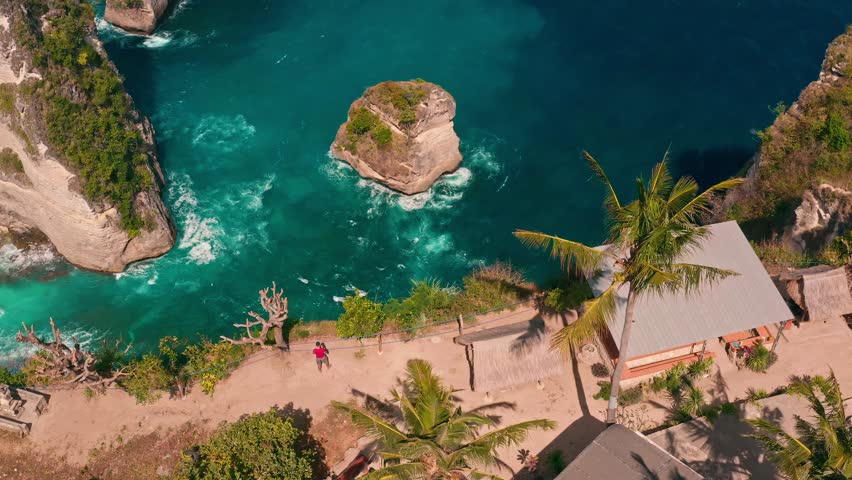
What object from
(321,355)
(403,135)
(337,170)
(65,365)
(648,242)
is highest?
(648,242)

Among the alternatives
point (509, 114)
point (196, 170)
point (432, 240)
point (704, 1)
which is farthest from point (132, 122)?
point (704, 1)

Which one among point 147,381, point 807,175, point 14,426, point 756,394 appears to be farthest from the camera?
point 807,175

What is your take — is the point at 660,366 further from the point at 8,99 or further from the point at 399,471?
the point at 8,99

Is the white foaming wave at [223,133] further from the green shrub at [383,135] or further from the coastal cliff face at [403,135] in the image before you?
the green shrub at [383,135]

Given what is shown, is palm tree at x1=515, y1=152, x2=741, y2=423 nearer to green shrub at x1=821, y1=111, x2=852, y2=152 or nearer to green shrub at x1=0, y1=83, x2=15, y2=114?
green shrub at x1=821, y1=111, x2=852, y2=152

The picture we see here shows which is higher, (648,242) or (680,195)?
(680,195)

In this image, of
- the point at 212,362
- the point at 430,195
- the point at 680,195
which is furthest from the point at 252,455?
the point at 430,195
